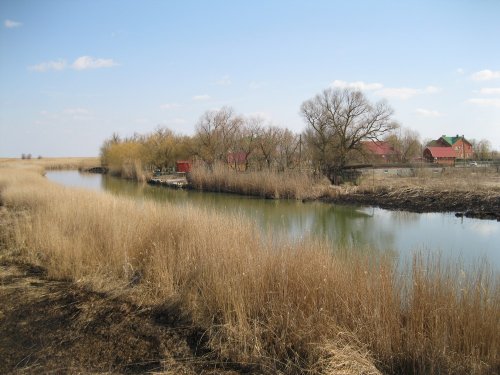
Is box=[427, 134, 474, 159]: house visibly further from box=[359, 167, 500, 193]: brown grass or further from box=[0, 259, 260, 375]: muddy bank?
box=[0, 259, 260, 375]: muddy bank

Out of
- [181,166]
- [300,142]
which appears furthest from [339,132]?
[181,166]

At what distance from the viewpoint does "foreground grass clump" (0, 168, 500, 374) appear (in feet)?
11.5

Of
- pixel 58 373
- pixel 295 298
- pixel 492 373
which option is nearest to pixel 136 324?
pixel 58 373

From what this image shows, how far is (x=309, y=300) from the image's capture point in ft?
14.2

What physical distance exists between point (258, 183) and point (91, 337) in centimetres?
2452

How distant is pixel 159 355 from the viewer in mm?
3910

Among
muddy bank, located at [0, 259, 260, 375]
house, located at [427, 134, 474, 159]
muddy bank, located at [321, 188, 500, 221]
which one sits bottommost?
muddy bank, located at [321, 188, 500, 221]

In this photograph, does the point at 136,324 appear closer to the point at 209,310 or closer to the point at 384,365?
the point at 209,310

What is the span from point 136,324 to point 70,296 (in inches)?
55.0

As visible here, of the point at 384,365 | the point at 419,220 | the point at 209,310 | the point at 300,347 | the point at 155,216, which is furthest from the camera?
the point at 419,220

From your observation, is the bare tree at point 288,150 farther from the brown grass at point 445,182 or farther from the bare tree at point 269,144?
the brown grass at point 445,182

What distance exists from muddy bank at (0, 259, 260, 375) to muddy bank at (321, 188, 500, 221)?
56.1 ft

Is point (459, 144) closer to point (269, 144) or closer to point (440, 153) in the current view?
point (440, 153)

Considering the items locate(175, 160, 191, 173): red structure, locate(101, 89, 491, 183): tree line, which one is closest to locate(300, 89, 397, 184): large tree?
locate(101, 89, 491, 183): tree line
